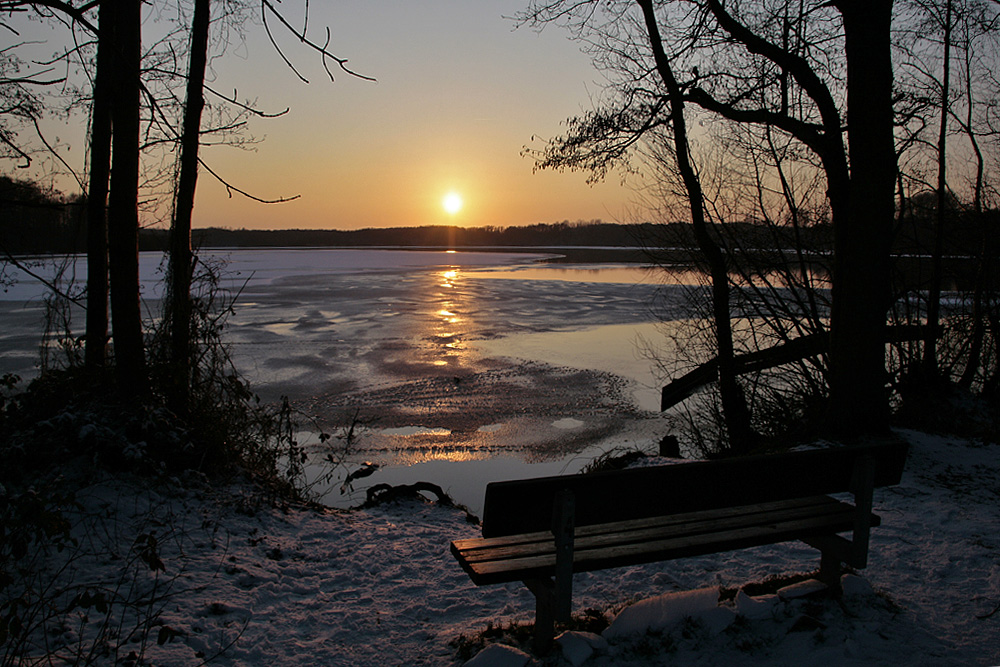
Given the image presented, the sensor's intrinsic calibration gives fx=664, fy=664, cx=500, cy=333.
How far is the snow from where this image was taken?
3.10 m

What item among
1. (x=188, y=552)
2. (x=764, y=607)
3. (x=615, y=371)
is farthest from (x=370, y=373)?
(x=764, y=607)

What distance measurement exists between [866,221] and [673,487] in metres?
4.22

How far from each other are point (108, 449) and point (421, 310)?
16331 mm

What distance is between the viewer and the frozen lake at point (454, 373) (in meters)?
8.16

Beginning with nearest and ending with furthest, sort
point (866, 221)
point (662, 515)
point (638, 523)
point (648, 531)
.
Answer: point (662, 515)
point (648, 531)
point (638, 523)
point (866, 221)

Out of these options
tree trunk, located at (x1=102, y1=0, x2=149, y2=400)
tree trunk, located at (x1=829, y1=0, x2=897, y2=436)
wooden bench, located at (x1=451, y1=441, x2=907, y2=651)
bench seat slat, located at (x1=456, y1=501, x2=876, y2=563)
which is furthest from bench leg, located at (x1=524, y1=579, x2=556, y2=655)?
tree trunk, located at (x1=829, y1=0, x2=897, y2=436)

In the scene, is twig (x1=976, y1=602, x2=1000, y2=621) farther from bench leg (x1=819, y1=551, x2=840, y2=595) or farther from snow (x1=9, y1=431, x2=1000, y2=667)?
bench leg (x1=819, y1=551, x2=840, y2=595)

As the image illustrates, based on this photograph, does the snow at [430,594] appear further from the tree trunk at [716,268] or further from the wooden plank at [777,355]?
the tree trunk at [716,268]

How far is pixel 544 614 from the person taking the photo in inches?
118

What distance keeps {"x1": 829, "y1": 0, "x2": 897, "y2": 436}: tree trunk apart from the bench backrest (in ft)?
9.44

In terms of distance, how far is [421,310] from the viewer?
21.1 m

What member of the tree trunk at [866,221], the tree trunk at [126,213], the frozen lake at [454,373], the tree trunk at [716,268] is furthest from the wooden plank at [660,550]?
the tree trunk at [716,268]

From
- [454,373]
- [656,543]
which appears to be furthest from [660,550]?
[454,373]

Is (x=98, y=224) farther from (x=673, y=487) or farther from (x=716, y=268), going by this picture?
(x=716, y=268)
